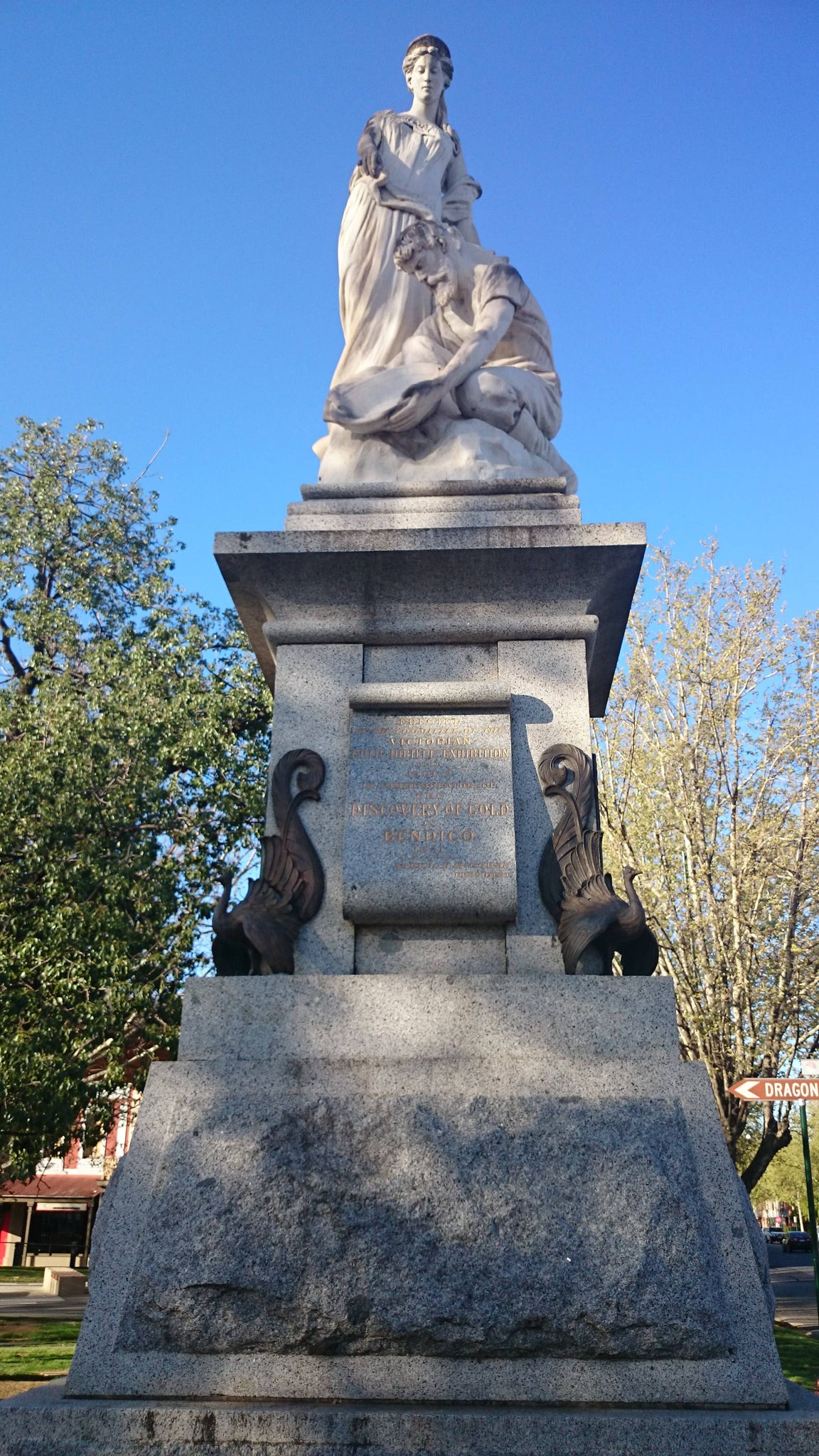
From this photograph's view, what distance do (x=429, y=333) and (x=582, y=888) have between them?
3.62 m

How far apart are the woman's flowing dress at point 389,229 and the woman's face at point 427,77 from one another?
0.23 m

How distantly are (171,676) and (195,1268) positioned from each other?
14159 mm

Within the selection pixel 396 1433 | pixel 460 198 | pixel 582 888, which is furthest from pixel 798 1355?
pixel 460 198

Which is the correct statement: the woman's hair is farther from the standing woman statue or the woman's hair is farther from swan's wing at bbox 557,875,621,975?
swan's wing at bbox 557,875,621,975

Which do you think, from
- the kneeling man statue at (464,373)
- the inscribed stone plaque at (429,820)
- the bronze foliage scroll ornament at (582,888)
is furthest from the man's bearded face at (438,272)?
the bronze foliage scroll ornament at (582,888)

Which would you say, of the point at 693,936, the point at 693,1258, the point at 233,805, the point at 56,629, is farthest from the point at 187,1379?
the point at 56,629

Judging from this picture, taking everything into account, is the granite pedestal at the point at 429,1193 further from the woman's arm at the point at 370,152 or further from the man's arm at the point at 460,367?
the woman's arm at the point at 370,152

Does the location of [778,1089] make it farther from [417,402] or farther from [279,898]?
[417,402]

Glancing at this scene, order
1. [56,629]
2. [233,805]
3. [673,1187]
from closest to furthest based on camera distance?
[673,1187], [233,805], [56,629]

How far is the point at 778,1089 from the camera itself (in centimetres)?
966

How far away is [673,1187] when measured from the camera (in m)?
3.50

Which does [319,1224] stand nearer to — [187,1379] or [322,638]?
[187,1379]

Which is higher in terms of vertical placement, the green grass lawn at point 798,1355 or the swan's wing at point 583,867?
the swan's wing at point 583,867

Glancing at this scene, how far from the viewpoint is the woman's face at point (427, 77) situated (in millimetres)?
7195
